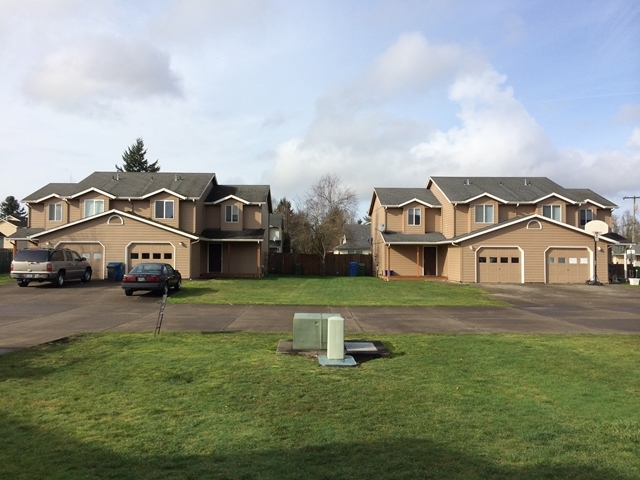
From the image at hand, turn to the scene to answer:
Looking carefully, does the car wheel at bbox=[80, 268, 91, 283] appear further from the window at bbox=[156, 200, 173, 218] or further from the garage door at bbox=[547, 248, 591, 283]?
the garage door at bbox=[547, 248, 591, 283]

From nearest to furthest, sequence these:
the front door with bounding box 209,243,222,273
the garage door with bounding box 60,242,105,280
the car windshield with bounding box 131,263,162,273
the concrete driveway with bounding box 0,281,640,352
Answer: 1. the concrete driveway with bounding box 0,281,640,352
2. the car windshield with bounding box 131,263,162,273
3. the garage door with bounding box 60,242,105,280
4. the front door with bounding box 209,243,222,273

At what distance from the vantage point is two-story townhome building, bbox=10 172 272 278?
29.7 meters

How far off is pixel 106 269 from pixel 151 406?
85.2 feet

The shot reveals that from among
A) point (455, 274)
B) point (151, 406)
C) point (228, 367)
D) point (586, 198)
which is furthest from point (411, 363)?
point (586, 198)

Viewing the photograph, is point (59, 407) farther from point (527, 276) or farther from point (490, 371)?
point (527, 276)

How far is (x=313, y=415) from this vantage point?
19.5ft

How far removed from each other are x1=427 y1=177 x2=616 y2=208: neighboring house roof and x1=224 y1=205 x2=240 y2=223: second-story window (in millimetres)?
15543

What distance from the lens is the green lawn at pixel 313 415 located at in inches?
177

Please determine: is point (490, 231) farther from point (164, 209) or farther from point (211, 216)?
point (164, 209)

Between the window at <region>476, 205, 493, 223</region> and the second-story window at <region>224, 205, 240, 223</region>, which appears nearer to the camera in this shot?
the window at <region>476, 205, 493, 223</region>

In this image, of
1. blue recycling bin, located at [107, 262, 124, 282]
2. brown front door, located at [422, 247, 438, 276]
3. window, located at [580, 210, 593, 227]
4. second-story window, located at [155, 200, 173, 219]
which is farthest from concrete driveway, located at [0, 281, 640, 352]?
window, located at [580, 210, 593, 227]

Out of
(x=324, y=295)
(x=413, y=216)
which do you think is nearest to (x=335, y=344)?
(x=324, y=295)

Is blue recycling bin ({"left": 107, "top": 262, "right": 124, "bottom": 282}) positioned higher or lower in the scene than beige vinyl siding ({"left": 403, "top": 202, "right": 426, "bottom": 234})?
lower

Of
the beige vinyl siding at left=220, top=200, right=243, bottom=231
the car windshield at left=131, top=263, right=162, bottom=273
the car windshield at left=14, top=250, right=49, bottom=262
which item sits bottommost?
the car windshield at left=131, top=263, right=162, bottom=273
